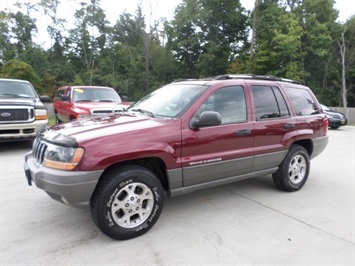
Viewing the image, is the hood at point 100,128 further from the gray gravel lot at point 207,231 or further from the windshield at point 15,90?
the windshield at point 15,90

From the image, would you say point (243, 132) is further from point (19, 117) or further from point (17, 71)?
point (17, 71)

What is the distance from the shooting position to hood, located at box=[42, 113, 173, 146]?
2.94 meters

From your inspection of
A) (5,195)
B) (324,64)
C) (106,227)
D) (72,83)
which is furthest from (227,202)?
(72,83)

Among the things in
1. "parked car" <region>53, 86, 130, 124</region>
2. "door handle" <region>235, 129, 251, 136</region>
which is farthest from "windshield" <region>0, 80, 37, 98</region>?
"door handle" <region>235, 129, 251, 136</region>

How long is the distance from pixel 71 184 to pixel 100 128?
0.71 meters

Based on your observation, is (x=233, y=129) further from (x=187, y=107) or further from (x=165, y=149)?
(x=165, y=149)

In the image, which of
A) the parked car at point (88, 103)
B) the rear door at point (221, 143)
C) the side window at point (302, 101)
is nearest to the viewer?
the rear door at point (221, 143)

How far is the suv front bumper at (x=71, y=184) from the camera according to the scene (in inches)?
109

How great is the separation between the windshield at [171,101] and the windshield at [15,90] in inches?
207

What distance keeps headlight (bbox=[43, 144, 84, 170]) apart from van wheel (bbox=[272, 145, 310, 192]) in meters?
3.17

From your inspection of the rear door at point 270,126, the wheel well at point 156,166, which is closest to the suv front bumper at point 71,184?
the wheel well at point 156,166

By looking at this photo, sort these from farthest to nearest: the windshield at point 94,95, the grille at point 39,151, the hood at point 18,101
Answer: the windshield at point 94,95, the hood at point 18,101, the grille at point 39,151

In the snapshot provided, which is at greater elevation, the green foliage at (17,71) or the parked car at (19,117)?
the green foliage at (17,71)

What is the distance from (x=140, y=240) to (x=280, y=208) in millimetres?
2079
